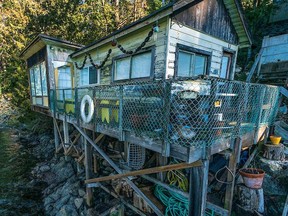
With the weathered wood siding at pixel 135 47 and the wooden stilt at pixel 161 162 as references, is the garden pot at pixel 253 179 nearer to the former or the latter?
the wooden stilt at pixel 161 162

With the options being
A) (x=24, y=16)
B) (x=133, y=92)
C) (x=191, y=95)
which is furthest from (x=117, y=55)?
(x=24, y=16)

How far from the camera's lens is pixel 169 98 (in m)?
2.77

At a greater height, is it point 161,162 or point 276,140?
point 276,140

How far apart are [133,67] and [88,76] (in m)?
3.78

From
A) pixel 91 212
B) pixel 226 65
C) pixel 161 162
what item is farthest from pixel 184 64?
pixel 91 212

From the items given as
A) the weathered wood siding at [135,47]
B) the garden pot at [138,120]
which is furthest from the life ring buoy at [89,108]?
the weathered wood siding at [135,47]

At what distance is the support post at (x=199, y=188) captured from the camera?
290 cm

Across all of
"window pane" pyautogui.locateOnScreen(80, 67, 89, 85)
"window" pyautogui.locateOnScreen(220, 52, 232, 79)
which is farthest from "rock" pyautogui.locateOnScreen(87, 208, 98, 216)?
"window" pyautogui.locateOnScreen(220, 52, 232, 79)

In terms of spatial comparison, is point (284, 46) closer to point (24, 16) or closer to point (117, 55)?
point (117, 55)

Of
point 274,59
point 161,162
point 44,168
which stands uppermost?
point 274,59

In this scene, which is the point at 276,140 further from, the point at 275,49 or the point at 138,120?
the point at 275,49

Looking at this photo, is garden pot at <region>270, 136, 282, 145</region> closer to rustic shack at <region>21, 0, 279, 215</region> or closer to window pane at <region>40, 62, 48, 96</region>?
rustic shack at <region>21, 0, 279, 215</region>

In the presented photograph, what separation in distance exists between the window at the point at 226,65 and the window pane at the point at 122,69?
3674mm

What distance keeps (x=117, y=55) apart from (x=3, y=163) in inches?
364
